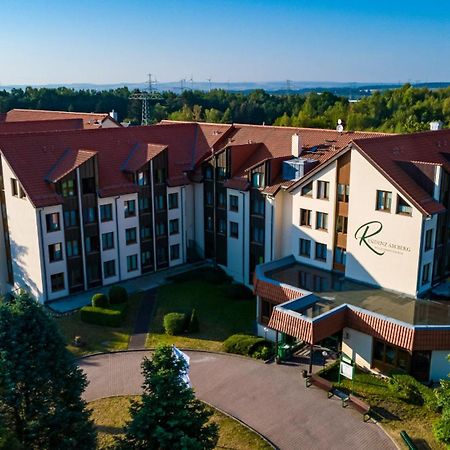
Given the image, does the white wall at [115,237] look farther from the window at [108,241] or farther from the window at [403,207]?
the window at [403,207]

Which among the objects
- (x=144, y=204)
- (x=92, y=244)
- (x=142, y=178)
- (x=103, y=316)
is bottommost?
(x=103, y=316)

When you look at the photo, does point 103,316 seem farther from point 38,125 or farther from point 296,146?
point 38,125

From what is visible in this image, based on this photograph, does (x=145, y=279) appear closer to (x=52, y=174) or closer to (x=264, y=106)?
(x=52, y=174)

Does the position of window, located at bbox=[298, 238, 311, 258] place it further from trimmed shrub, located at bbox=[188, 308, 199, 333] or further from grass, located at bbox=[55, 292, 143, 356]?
grass, located at bbox=[55, 292, 143, 356]

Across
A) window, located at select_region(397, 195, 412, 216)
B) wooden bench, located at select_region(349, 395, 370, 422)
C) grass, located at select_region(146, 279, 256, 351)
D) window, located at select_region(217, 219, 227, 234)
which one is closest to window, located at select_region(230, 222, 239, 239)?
window, located at select_region(217, 219, 227, 234)

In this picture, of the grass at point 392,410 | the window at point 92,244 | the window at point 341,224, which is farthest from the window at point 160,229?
the grass at point 392,410

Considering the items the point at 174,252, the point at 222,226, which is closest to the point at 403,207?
the point at 222,226
